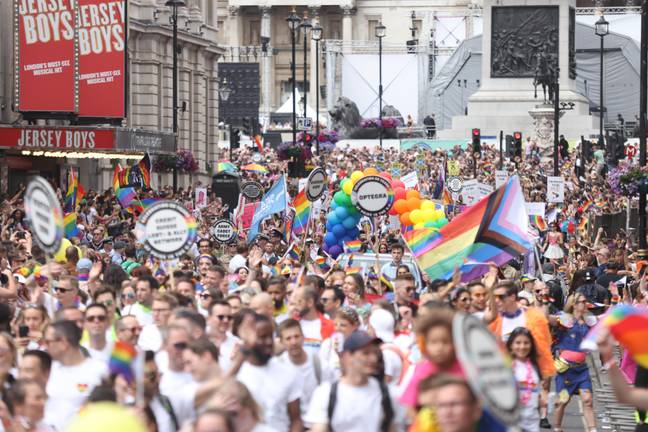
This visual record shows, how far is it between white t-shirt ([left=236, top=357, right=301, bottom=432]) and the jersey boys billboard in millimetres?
28596

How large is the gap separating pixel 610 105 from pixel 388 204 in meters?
71.3

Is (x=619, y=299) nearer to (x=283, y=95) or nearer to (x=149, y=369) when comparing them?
(x=149, y=369)

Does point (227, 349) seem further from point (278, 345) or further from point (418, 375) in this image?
point (418, 375)

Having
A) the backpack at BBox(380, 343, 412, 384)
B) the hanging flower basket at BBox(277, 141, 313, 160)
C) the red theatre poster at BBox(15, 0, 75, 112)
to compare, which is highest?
the red theatre poster at BBox(15, 0, 75, 112)

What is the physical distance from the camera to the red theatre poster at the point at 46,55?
3859 centimetres

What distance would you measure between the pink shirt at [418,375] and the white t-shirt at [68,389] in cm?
159

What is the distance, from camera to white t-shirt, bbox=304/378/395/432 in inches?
384

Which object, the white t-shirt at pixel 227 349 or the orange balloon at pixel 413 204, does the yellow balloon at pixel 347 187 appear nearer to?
the orange balloon at pixel 413 204

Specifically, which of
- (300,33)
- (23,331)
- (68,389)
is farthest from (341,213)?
(300,33)

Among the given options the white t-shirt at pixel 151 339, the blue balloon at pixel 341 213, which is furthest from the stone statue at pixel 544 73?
the white t-shirt at pixel 151 339

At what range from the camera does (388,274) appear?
750 inches

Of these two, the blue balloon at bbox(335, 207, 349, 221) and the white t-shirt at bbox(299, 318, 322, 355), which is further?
the blue balloon at bbox(335, 207, 349, 221)

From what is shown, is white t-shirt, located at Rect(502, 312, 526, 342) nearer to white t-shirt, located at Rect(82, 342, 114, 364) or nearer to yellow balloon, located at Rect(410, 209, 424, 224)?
white t-shirt, located at Rect(82, 342, 114, 364)

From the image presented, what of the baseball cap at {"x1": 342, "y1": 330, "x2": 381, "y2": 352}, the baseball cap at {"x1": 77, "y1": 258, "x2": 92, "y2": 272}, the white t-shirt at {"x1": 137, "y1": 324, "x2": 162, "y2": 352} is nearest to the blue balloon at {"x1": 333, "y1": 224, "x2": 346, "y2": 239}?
the baseball cap at {"x1": 77, "y1": 258, "x2": 92, "y2": 272}
